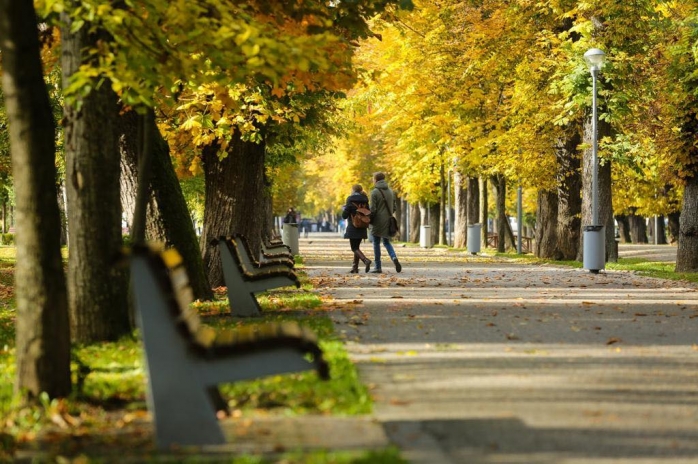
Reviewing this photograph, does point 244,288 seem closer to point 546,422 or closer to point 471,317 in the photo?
point 471,317

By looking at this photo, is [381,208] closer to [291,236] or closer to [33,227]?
[291,236]

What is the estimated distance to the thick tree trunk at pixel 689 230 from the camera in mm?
25750

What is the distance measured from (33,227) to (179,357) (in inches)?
79.1

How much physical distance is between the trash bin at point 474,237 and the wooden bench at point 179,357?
33.0 meters

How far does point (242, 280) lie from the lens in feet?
46.8

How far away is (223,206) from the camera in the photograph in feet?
72.3

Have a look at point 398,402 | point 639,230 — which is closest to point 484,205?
point 639,230

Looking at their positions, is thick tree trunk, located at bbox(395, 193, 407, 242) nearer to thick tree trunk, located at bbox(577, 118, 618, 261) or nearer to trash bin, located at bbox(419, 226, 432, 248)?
trash bin, located at bbox(419, 226, 432, 248)

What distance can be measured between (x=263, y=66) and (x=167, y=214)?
6.24m

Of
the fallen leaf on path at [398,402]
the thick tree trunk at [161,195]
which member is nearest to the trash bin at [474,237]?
the thick tree trunk at [161,195]

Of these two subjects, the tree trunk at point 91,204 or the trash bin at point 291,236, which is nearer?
the tree trunk at point 91,204

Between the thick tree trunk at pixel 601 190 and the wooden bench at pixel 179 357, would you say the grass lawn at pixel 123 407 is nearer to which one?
the wooden bench at pixel 179 357

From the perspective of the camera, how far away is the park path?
6613mm

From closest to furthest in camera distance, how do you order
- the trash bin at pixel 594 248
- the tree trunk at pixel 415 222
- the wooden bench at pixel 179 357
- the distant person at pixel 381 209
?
the wooden bench at pixel 179 357 → the trash bin at pixel 594 248 → the distant person at pixel 381 209 → the tree trunk at pixel 415 222
